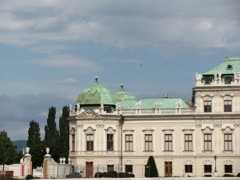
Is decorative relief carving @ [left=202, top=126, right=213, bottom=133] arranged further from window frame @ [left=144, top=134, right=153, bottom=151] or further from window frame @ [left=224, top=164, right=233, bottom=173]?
window frame @ [left=144, top=134, right=153, bottom=151]

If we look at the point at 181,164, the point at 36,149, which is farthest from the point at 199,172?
the point at 36,149

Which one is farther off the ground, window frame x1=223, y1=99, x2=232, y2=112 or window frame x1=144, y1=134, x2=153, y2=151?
window frame x1=223, y1=99, x2=232, y2=112

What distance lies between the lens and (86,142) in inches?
3644

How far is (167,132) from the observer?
3642 inches

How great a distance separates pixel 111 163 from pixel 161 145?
567 centimetres

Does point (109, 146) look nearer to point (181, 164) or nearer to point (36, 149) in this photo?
point (181, 164)

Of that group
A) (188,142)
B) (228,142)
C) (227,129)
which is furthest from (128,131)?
(228,142)

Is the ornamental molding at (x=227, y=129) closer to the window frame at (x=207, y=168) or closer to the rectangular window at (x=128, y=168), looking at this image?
the window frame at (x=207, y=168)

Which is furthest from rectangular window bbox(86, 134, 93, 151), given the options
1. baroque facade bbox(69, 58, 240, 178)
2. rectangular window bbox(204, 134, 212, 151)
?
rectangular window bbox(204, 134, 212, 151)

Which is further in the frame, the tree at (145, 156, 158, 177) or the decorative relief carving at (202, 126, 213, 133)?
the decorative relief carving at (202, 126, 213, 133)

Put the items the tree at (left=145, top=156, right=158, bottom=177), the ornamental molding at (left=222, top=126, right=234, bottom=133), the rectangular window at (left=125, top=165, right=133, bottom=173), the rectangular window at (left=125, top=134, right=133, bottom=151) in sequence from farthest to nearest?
the rectangular window at (left=125, top=134, right=133, bottom=151), the rectangular window at (left=125, top=165, right=133, bottom=173), the ornamental molding at (left=222, top=126, right=234, bottom=133), the tree at (left=145, top=156, right=158, bottom=177)

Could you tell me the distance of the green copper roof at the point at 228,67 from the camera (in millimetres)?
91250

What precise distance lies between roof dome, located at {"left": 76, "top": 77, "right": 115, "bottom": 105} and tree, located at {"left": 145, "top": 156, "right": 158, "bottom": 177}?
8000mm

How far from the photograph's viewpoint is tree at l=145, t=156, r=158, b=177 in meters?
86.9
